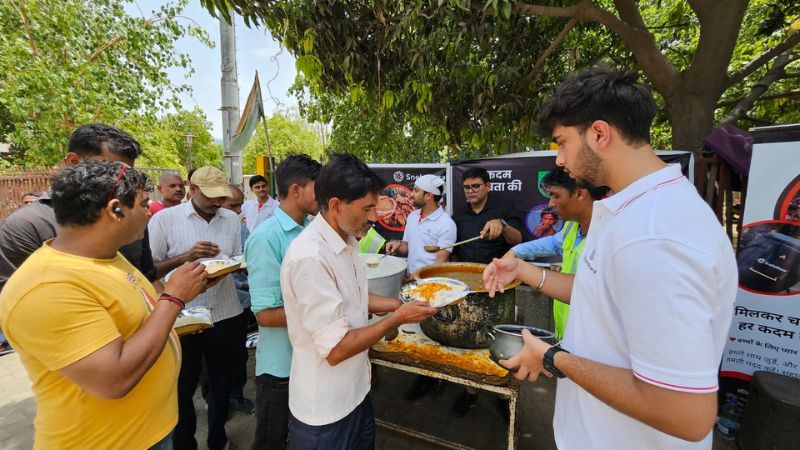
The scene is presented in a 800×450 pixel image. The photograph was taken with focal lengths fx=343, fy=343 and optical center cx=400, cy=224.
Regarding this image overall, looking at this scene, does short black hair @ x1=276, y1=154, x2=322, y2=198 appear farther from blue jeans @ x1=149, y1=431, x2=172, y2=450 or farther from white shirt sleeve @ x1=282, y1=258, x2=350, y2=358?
blue jeans @ x1=149, y1=431, x2=172, y2=450

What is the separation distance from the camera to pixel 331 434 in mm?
1744

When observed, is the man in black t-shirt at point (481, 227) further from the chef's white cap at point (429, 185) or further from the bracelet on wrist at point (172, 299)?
the bracelet on wrist at point (172, 299)

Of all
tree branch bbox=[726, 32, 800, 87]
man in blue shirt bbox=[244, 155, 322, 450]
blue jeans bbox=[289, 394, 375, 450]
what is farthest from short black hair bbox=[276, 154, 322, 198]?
tree branch bbox=[726, 32, 800, 87]

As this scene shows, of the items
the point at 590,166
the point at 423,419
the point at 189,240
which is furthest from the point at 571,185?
the point at 189,240

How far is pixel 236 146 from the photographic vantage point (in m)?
6.75

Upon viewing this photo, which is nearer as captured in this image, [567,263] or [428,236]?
[567,263]

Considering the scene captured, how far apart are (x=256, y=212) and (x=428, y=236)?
11.2 ft

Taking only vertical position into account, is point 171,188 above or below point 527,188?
below

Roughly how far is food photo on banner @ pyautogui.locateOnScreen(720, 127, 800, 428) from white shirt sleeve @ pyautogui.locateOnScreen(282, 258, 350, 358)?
11.8 feet

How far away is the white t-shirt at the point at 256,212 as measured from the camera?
577 centimetres

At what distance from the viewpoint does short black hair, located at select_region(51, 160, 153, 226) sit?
1286 millimetres

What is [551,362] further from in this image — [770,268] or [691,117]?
[691,117]

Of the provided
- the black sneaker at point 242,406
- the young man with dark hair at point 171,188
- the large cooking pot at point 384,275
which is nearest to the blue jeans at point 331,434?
the large cooking pot at point 384,275

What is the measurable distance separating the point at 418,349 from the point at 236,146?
19.6 ft
